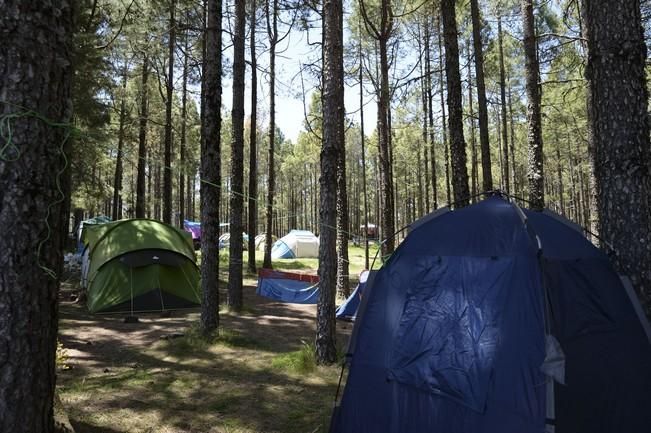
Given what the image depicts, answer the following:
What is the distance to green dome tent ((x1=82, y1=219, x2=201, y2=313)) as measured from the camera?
934 cm

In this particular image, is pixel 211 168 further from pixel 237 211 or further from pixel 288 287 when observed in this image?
pixel 288 287

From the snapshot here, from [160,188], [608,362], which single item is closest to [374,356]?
[608,362]

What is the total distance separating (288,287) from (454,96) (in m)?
6.67

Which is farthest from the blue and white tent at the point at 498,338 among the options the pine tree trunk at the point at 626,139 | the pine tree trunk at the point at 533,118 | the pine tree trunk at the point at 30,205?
the pine tree trunk at the point at 533,118

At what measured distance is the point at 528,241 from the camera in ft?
11.5

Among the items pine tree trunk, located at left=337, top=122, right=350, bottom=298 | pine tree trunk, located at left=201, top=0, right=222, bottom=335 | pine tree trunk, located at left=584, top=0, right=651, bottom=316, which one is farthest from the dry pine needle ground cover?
pine tree trunk, located at left=584, top=0, right=651, bottom=316

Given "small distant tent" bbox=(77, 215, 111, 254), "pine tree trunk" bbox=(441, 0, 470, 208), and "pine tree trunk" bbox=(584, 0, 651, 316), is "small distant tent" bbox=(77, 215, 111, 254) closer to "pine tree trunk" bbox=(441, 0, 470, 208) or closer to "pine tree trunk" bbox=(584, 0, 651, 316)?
"pine tree trunk" bbox=(441, 0, 470, 208)

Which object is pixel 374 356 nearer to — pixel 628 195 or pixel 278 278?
pixel 628 195

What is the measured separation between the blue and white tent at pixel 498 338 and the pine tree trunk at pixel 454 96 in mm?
4092

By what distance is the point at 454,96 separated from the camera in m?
8.05

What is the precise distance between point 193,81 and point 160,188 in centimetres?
1883

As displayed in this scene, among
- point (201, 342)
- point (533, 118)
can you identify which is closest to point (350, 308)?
point (201, 342)

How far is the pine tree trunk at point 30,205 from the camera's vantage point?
2.00 metres

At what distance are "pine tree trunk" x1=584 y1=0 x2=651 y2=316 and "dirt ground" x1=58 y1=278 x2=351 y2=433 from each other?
3250 millimetres
